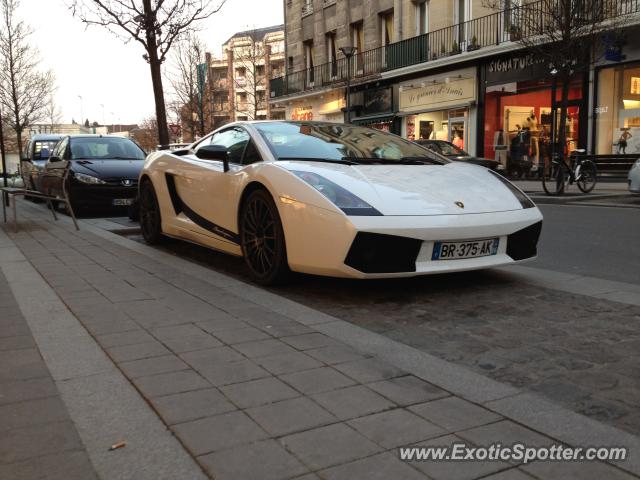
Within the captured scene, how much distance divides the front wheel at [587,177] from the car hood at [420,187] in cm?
1092

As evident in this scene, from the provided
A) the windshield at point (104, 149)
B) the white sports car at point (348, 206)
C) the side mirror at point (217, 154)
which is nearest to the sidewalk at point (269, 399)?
the white sports car at point (348, 206)

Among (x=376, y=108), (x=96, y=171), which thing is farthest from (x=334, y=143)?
(x=376, y=108)

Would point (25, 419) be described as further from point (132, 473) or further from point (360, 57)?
point (360, 57)

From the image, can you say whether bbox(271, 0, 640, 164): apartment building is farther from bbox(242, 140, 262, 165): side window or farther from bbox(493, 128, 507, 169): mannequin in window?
bbox(242, 140, 262, 165): side window

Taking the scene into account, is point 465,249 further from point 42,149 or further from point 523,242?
point 42,149

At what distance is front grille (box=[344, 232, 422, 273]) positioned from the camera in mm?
4113

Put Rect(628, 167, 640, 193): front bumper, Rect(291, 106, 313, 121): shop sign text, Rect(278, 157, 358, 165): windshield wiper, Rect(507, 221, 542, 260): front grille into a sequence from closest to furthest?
Rect(507, 221, 542, 260): front grille → Rect(278, 157, 358, 165): windshield wiper → Rect(628, 167, 640, 193): front bumper → Rect(291, 106, 313, 121): shop sign text

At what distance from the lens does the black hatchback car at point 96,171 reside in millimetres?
11477

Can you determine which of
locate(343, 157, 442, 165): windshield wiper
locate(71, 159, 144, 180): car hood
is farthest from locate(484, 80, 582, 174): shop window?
locate(343, 157, 442, 165): windshield wiper

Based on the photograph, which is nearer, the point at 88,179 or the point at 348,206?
the point at 348,206

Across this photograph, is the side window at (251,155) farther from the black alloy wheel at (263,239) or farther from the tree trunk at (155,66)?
the tree trunk at (155,66)

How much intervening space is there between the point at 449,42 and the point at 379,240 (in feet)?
73.4

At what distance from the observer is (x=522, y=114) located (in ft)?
72.9

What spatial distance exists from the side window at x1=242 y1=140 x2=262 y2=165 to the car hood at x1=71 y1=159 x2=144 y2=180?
23.0ft
